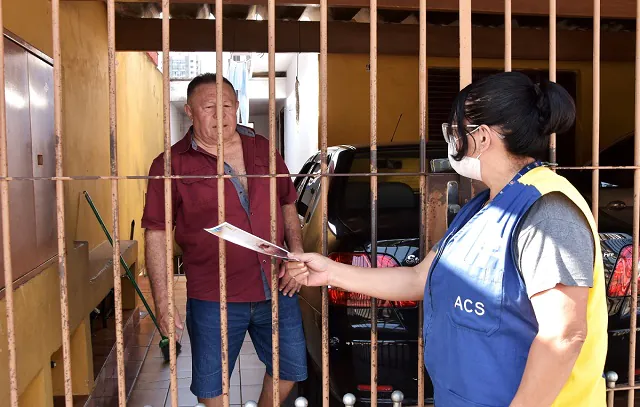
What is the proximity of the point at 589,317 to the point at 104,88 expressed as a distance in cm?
557

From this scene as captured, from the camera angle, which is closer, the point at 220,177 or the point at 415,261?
the point at 220,177

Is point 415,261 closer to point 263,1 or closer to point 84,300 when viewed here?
point 84,300

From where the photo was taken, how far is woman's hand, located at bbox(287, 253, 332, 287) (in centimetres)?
204

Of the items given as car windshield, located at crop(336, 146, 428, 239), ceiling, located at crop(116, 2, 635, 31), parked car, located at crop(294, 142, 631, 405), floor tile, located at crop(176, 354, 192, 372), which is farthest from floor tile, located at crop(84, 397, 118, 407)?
ceiling, located at crop(116, 2, 635, 31)

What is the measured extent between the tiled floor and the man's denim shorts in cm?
138

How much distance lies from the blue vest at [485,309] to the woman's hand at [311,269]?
0.49 metres

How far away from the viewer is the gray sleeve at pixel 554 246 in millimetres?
1374

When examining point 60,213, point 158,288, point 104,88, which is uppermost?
point 104,88

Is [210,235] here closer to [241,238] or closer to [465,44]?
[241,238]

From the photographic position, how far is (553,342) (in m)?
1.38

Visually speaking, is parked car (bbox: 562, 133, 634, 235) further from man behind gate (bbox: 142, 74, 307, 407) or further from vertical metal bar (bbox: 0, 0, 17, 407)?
vertical metal bar (bbox: 0, 0, 17, 407)

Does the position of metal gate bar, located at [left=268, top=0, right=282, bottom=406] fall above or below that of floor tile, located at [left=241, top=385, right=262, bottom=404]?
above

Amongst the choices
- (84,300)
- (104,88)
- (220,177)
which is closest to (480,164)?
(220,177)

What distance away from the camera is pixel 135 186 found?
29.8 feet
